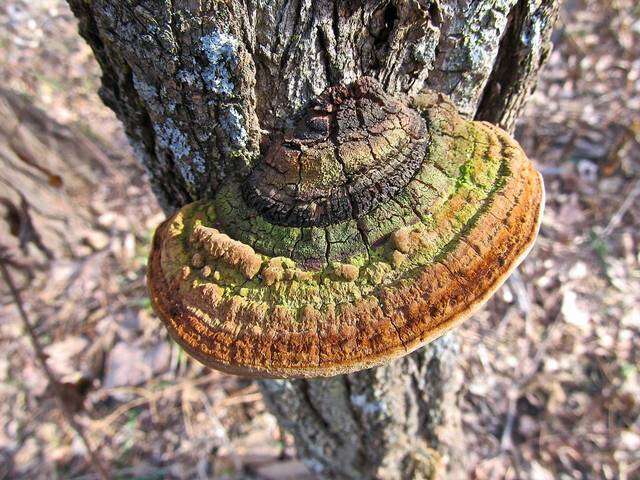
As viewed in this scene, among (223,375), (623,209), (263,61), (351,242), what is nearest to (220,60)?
(263,61)

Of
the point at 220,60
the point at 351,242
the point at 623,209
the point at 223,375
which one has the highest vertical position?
the point at 220,60

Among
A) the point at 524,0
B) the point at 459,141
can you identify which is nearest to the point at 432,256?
the point at 459,141

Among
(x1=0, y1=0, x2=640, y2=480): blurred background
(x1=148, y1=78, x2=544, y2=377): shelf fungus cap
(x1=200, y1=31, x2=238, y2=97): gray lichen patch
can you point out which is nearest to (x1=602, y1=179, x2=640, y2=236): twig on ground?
(x1=0, y1=0, x2=640, y2=480): blurred background

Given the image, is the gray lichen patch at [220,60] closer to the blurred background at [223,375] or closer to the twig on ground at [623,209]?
the blurred background at [223,375]

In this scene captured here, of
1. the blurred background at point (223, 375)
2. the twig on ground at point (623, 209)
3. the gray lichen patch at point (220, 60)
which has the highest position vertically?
the gray lichen patch at point (220, 60)

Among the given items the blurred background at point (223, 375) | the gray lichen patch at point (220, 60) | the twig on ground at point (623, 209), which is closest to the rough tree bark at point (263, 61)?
the gray lichen patch at point (220, 60)

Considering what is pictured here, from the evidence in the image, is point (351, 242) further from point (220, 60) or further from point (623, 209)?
point (623, 209)
